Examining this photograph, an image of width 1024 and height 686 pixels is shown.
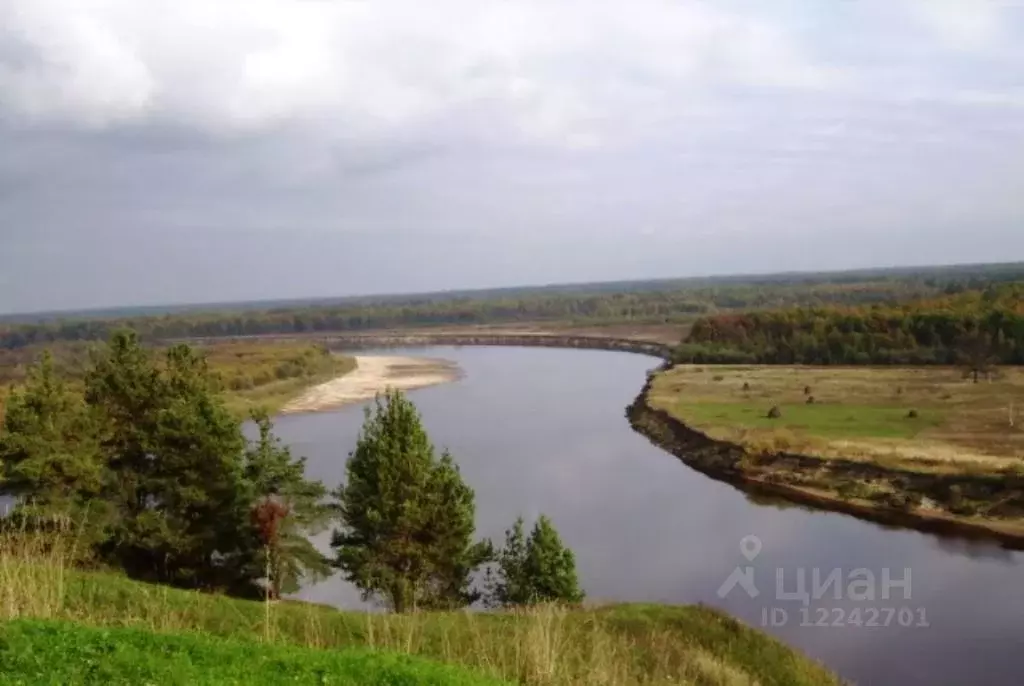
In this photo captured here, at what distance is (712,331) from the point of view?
7319cm

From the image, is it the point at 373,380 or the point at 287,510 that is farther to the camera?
the point at 373,380

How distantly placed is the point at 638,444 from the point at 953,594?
19.7 meters

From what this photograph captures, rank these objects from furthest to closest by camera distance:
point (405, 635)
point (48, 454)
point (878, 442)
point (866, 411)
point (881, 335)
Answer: point (881, 335), point (866, 411), point (878, 442), point (48, 454), point (405, 635)

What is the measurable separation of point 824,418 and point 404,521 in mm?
27826

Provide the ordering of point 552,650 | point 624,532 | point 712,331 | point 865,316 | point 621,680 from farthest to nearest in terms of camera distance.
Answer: point 712,331, point 865,316, point 624,532, point 621,680, point 552,650

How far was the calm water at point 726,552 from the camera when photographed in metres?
16.0

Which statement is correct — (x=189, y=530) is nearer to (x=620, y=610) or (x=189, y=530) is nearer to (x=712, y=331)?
(x=620, y=610)

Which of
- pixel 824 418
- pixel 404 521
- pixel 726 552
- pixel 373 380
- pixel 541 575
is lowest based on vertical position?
pixel 726 552

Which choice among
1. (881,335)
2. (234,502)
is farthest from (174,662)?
(881,335)

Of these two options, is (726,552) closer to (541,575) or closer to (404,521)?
(541,575)

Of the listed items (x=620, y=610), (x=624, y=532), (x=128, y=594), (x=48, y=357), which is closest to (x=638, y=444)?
(x=624, y=532)

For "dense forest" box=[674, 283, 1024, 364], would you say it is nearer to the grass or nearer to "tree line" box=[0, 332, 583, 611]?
the grass

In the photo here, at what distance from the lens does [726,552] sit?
21.8m

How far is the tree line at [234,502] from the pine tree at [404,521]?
0.9 inches
